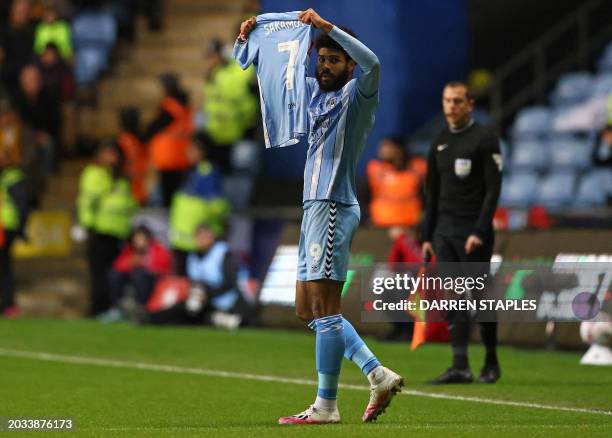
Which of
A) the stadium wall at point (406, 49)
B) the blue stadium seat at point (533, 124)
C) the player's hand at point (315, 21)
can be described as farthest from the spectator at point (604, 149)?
the player's hand at point (315, 21)

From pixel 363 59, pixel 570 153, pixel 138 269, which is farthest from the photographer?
pixel 570 153

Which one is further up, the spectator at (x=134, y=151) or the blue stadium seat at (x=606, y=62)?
the blue stadium seat at (x=606, y=62)

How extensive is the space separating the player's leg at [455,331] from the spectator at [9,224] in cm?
955

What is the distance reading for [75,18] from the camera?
25219 mm

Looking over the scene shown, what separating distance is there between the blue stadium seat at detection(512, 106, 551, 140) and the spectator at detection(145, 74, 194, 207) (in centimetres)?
424

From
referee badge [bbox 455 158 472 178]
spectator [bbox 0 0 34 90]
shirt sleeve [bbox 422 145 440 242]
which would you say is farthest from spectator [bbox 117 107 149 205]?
referee badge [bbox 455 158 472 178]

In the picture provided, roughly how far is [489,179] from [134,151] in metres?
10.5

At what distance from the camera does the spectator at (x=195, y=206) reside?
18781mm

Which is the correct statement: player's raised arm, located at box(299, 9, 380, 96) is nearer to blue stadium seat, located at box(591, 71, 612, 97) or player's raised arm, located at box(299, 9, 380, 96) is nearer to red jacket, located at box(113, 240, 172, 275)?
red jacket, located at box(113, 240, 172, 275)

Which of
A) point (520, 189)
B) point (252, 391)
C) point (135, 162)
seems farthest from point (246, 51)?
point (135, 162)

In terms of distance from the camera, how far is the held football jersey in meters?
8.50

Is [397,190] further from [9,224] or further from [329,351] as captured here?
[329,351]

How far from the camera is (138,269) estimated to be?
18250 millimetres

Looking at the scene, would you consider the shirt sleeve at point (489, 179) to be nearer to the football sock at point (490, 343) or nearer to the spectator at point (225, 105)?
the football sock at point (490, 343)
